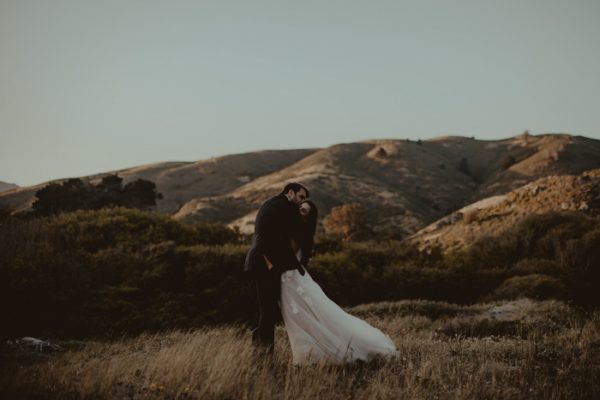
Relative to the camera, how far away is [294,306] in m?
5.09

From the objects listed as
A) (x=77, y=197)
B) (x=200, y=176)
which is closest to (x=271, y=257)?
(x=77, y=197)

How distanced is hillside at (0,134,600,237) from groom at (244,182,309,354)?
36848 mm

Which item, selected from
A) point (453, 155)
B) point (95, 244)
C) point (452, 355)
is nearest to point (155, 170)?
point (453, 155)

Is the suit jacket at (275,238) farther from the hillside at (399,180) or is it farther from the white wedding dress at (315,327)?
the hillside at (399,180)

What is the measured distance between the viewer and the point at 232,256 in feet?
42.4

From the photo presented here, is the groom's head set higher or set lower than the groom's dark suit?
higher

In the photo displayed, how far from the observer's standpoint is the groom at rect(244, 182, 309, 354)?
16.7 feet

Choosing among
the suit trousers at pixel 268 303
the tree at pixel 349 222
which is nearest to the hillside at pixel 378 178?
the tree at pixel 349 222

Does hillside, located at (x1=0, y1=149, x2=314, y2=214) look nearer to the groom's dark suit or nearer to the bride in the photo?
the groom's dark suit

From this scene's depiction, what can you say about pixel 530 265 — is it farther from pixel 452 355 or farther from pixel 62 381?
pixel 62 381

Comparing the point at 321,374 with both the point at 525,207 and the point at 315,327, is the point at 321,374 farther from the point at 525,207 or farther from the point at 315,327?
the point at 525,207

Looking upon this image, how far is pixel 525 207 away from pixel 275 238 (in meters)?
24.6

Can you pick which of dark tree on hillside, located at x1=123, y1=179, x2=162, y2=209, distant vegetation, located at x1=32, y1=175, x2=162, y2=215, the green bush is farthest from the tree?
the green bush

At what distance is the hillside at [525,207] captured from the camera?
76.6 ft
